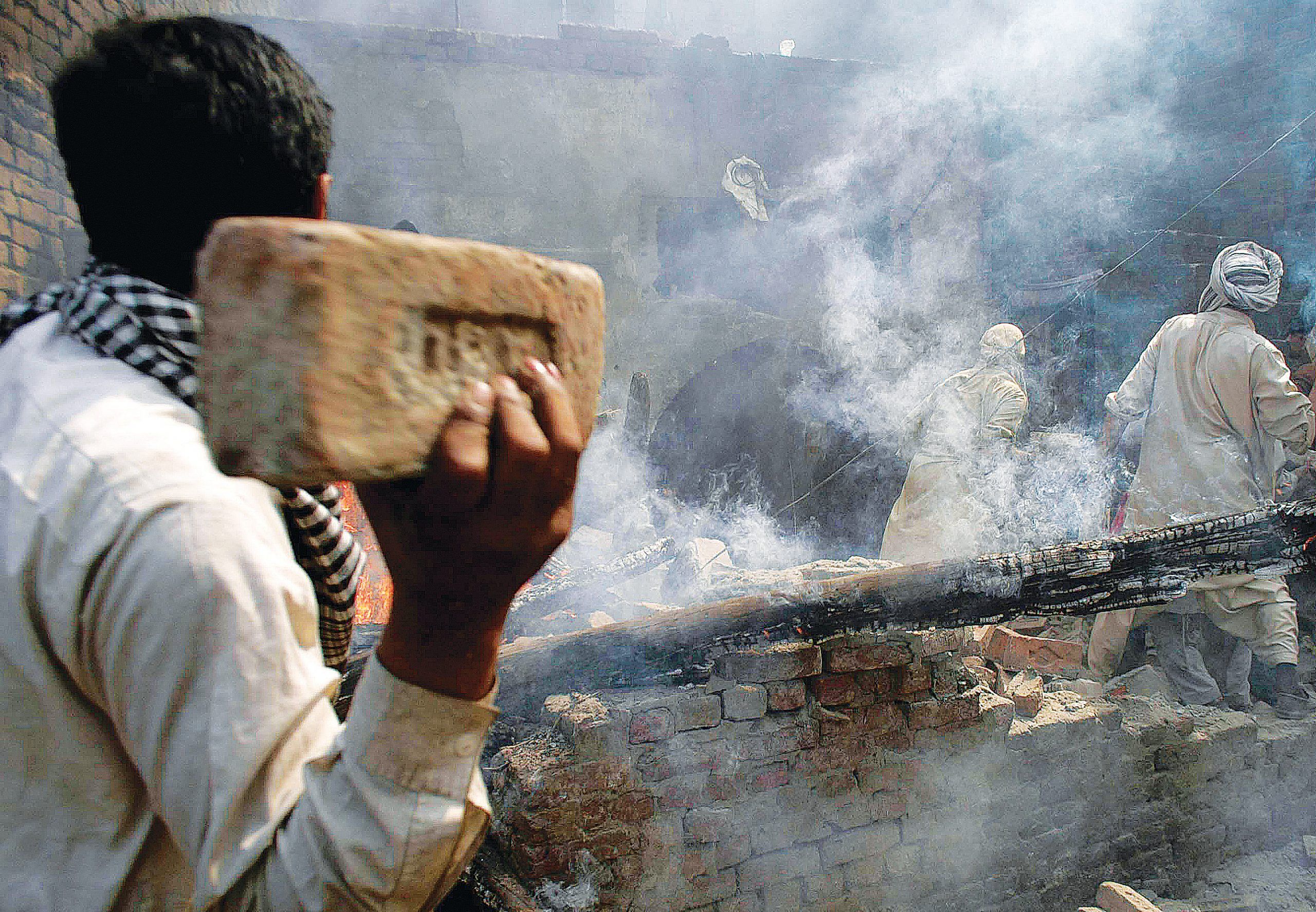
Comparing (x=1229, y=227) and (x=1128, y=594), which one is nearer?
(x=1128, y=594)

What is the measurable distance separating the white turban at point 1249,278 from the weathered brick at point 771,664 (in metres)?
4.65

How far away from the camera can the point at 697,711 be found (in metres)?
3.13

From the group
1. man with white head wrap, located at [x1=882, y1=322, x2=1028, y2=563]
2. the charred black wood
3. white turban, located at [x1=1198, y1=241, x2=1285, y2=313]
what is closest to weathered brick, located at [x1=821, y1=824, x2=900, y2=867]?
the charred black wood

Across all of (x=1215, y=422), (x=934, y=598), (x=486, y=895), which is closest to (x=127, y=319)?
(x=486, y=895)

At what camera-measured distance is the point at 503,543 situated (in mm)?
757

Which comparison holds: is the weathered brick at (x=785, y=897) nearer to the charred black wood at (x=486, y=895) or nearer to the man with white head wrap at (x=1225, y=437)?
the charred black wood at (x=486, y=895)

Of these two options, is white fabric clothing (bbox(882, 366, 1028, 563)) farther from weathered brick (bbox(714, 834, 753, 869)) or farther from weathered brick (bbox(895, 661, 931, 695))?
weathered brick (bbox(714, 834, 753, 869))

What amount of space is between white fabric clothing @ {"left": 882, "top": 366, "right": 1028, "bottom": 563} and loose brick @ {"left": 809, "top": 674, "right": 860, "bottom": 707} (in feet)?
10.6

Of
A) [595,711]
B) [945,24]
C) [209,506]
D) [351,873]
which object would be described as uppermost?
[945,24]

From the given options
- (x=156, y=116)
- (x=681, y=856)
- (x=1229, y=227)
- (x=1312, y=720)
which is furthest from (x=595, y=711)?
(x=1229, y=227)

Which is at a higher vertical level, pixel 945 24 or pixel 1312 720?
pixel 945 24

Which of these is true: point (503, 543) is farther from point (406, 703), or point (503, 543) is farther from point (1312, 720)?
point (1312, 720)

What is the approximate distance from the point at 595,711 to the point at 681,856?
0.70 meters

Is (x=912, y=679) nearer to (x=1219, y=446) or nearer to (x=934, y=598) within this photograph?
(x=934, y=598)
